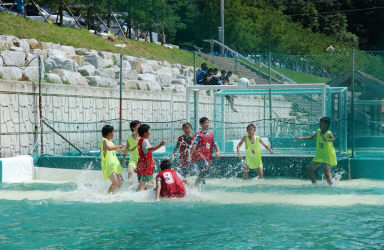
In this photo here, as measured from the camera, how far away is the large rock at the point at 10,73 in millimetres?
14559

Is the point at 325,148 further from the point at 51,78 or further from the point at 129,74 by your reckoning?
the point at 129,74

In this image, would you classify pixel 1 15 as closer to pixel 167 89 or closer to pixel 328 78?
pixel 167 89

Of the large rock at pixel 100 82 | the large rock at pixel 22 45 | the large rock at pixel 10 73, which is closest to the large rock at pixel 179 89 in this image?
the large rock at pixel 100 82

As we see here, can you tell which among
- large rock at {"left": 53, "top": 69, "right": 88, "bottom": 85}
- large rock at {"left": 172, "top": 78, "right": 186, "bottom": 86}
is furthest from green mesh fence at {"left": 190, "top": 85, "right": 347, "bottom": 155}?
large rock at {"left": 53, "top": 69, "right": 88, "bottom": 85}

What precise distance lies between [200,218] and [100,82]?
10323mm

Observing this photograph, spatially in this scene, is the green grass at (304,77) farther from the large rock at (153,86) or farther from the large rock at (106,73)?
the large rock at (106,73)

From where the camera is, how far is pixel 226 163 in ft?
45.6

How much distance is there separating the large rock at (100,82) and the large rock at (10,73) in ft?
8.99

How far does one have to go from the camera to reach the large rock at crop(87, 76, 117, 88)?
17.5 metres

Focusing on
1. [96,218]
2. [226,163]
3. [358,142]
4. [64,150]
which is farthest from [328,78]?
[96,218]

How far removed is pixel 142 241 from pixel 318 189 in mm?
5738

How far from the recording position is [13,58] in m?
18.0

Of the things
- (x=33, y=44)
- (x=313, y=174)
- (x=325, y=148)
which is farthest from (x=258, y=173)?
(x=33, y=44)

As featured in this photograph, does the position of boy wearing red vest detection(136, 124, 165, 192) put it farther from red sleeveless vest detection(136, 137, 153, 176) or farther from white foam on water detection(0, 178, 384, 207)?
white foam on water detection(0, 178, 384, 207)
